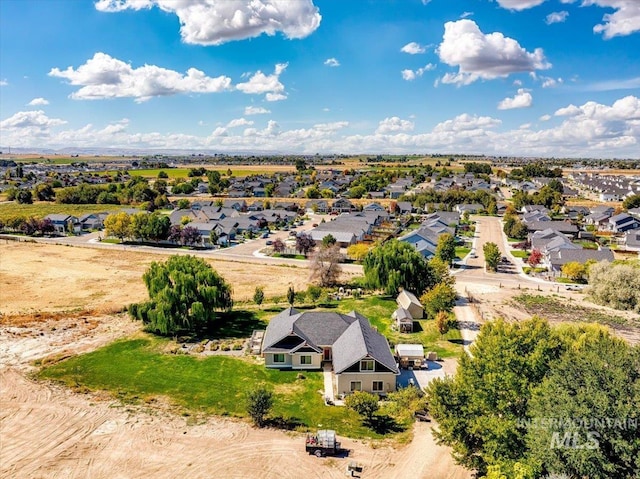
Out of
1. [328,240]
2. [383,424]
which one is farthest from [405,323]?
[328,240]

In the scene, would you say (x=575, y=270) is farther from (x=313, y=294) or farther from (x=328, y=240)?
(x=328, y=240)

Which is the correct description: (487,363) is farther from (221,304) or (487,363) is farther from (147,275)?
(147,275)

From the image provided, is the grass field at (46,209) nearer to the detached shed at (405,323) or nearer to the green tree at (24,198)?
the green tree at (24,198)

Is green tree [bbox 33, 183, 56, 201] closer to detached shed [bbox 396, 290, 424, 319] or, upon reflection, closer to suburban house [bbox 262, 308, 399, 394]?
suburban house [bbox 262, 308, 399, 394]

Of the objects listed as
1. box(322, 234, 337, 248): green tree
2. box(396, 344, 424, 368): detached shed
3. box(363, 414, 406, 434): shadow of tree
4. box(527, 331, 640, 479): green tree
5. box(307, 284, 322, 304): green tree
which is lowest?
box(363, 414, 406, 434): shadow of tree

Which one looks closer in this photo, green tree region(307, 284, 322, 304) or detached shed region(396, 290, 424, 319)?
detached shed region(396, 290, 424, 319)

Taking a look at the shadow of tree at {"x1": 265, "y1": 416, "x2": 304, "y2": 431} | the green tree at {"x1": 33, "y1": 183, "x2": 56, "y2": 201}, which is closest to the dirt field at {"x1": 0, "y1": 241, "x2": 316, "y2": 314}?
the shadow of tree at {"x1": 265, "y1": 416, "x2": 304, "y2": 431}

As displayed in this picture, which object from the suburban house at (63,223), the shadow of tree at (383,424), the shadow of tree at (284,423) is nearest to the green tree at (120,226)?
the suburban house at (63,223)
